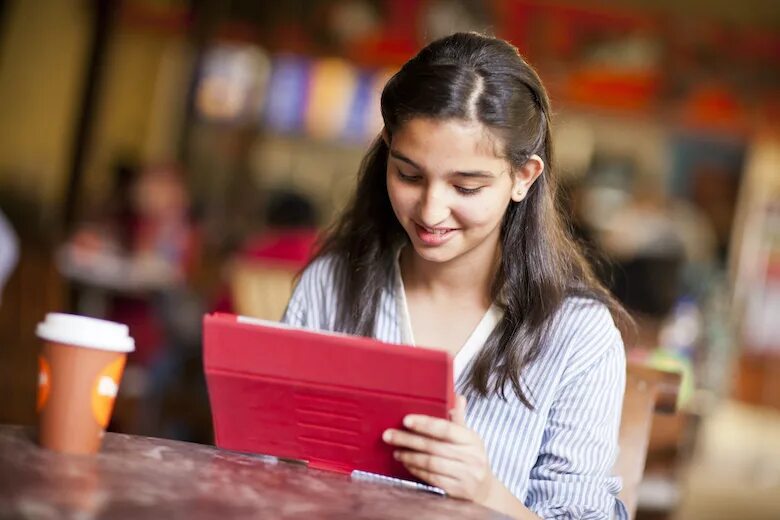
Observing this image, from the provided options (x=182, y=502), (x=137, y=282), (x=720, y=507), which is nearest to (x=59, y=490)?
(x=182, y=502)

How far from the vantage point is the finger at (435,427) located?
144cm

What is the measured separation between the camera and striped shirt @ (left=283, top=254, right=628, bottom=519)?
5.60 ft

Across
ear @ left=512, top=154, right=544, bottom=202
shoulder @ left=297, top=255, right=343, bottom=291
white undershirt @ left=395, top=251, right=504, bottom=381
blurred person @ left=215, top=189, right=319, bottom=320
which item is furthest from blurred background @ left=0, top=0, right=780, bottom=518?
ear @ left=512, top=154, right=544, bottom=202

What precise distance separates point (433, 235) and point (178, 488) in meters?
0.59

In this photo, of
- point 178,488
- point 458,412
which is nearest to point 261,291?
point 458,412

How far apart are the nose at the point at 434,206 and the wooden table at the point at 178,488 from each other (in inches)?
15.3

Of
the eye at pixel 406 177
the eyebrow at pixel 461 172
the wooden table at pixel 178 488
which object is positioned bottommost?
the wooden table at pixel 178 488

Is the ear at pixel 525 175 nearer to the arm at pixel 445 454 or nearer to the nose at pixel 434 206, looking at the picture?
the nose at pixel 434 206

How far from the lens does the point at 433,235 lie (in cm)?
171

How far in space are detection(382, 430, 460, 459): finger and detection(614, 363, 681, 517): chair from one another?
0.57 meters

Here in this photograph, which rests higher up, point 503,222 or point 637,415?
point 503,222

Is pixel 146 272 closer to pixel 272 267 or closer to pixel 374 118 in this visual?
pixel 272 267

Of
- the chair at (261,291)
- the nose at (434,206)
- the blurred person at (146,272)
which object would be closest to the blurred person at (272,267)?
the chair at (261,291)

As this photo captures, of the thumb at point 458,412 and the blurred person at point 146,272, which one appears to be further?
the blurred person at point 146,272
